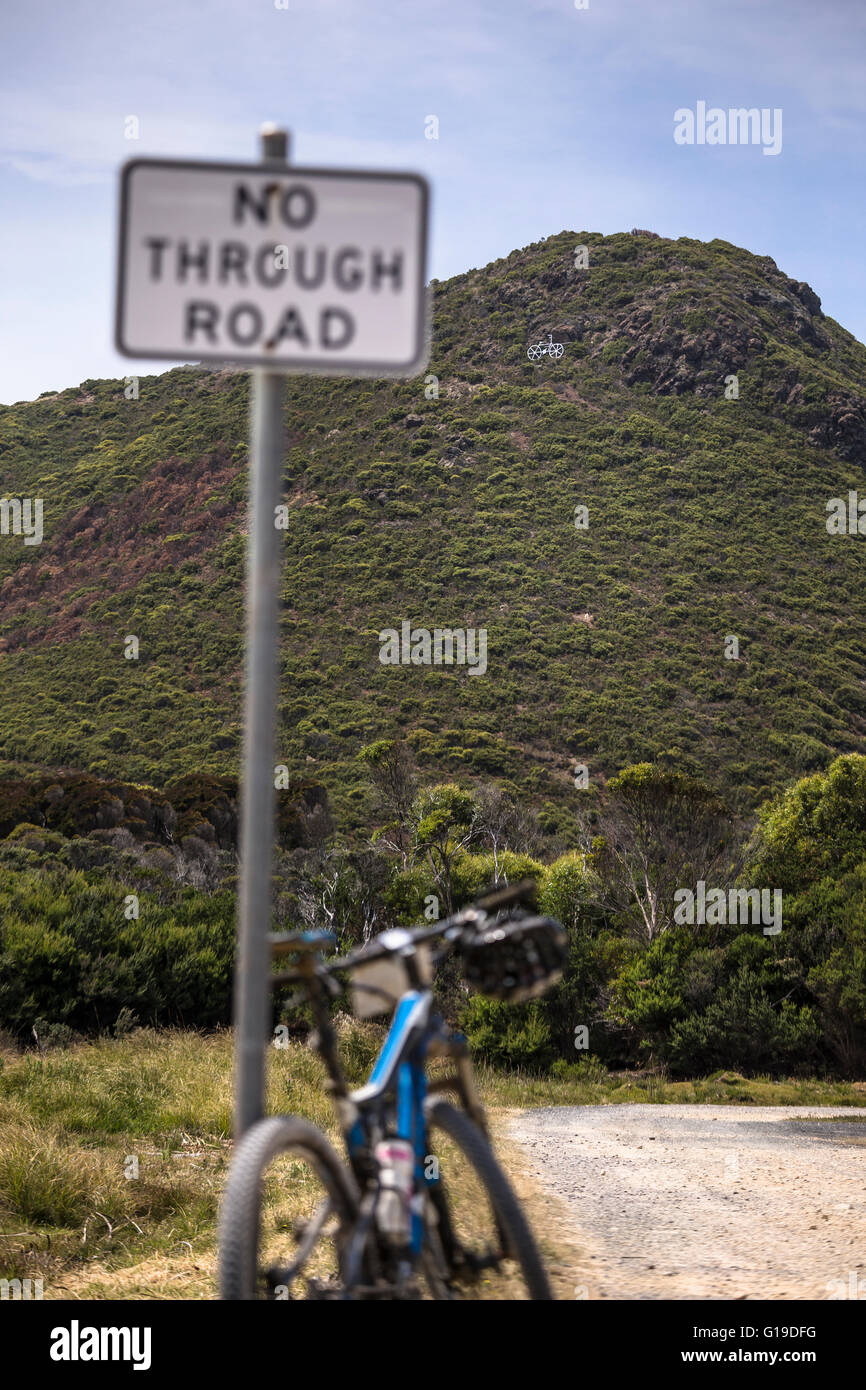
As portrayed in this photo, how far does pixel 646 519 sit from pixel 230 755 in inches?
1236

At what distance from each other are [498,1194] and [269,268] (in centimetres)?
195

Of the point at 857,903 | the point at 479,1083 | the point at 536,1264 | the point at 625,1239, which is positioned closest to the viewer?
the point at 536,1264

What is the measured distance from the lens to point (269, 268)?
2104 mm

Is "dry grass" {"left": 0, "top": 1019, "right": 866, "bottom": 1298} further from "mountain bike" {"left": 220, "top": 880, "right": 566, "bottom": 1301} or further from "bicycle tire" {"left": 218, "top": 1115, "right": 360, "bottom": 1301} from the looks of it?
"bicycle tire" {"left": 218, "top": 1115, "right": 360, "bottom": 1301}

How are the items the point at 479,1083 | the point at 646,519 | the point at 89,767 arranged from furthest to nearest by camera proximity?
the point at 646,519
the point at 89,767
the point at 479,1083

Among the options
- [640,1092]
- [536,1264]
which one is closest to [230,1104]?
[536,1264]

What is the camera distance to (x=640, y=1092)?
2195 centimetres

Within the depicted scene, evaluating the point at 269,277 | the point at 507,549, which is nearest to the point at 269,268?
the point at 269,277

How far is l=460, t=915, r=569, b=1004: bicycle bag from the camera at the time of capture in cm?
259

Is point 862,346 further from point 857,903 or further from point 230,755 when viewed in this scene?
point 857,903

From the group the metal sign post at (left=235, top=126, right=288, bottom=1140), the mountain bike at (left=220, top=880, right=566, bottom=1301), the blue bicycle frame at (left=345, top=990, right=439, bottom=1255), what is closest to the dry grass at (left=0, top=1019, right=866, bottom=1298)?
the mountain bike at (left=220, top=880, right=566, bottom=1301)

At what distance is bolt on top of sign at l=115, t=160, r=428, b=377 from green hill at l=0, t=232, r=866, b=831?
37.0 m

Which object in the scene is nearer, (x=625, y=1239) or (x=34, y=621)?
(x=625, y=1239)

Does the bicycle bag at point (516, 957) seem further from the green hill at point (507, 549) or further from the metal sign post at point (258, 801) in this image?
the green hill at point (507, 549)
